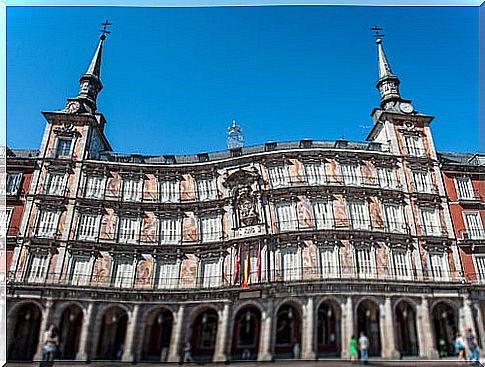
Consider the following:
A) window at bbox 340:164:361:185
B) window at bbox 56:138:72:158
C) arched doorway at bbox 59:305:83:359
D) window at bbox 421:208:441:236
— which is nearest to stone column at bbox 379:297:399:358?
window at bbox 421:208:441:236

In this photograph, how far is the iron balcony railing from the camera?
392 inches

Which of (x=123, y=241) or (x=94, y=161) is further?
(x=94, y=161)

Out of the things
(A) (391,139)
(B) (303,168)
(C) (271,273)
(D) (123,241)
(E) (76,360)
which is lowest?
(E) (76,360)

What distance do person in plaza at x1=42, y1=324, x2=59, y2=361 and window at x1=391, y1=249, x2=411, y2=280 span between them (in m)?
8.04

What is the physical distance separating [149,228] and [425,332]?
24.8 feet

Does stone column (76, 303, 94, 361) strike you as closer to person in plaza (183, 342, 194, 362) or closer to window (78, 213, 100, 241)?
person in plaza (183, 342, 194, 362)

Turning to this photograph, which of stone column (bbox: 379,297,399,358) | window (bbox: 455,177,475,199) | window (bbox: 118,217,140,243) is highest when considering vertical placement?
window (bbox: 455,177,475,199)

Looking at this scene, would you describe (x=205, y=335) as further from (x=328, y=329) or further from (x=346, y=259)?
(x=346, y=259)

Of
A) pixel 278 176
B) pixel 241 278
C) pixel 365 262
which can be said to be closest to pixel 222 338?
pixel 241 278

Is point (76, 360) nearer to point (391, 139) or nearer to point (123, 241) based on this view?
point (123, 241)

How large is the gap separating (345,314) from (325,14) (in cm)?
712

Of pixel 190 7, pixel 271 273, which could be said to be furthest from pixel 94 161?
pixel 271 273

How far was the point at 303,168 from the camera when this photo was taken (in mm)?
12281

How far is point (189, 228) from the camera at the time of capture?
38.4ft
